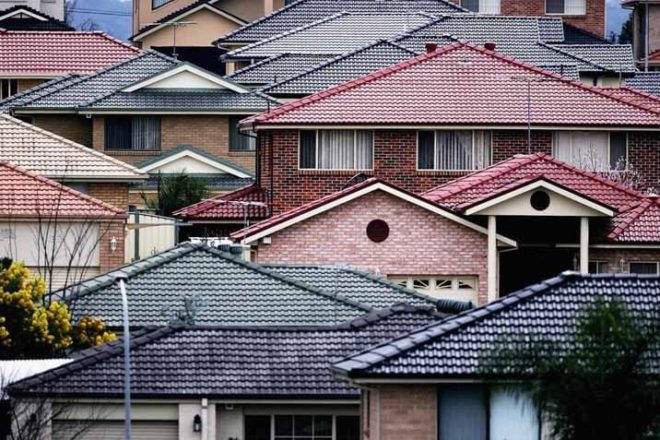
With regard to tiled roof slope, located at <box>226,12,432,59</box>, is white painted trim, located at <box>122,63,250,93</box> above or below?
below

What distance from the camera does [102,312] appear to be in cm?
4309

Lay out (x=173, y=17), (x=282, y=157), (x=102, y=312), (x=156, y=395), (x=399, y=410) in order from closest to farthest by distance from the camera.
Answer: (x=399, y=410) < (x=156, y=395) < (x=102, y=312) < (x=282, y=157) < (x=173, y=17)

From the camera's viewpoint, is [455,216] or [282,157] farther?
[282,157]

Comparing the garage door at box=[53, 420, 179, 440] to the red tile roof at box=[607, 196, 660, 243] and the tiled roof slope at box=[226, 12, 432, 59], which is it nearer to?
the red tile roof at box=[607, 196, 660, 243]

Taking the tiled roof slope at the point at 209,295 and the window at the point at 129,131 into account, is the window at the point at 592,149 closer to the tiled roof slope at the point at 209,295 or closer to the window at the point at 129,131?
the window at the point at 129,131

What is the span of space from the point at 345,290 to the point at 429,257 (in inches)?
287

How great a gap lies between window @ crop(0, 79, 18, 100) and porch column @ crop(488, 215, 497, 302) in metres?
31.5

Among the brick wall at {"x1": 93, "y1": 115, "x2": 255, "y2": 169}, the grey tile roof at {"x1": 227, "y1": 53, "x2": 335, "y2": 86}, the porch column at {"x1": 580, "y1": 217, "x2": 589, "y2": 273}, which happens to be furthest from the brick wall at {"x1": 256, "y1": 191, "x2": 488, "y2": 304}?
the grey tile roof at {"x1": 227, "y1": 53, "x2": 335, "y2": 86}

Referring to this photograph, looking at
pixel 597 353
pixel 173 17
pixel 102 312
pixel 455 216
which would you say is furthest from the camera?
→ pixel 173 17

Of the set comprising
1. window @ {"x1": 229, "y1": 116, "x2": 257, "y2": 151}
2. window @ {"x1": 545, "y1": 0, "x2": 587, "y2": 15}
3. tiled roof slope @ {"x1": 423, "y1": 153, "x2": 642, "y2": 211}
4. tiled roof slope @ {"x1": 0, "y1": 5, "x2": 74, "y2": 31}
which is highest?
window @ {"x1": 545, "y1": 0, "x2": 587, "y2": 15}

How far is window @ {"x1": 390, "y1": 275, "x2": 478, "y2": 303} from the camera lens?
52.6m

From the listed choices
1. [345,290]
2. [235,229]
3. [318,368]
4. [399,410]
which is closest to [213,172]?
[235,229]

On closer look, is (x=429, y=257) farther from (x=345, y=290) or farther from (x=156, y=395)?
(x=156, y=395)

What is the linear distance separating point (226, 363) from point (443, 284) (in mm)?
17370
